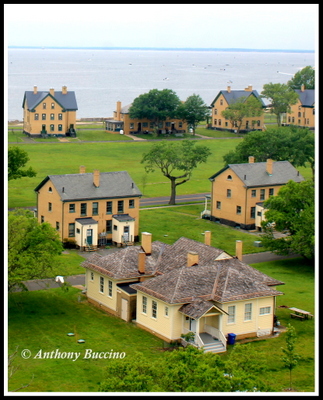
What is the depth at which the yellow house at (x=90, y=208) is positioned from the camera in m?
67.9

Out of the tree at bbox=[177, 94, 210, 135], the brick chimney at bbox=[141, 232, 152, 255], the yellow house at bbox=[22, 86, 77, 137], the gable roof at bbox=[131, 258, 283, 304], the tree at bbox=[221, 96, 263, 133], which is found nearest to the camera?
the gable roof at bbox=[131, 258, 283, 304]

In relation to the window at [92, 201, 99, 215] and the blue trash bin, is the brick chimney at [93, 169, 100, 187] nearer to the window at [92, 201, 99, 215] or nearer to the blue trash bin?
the window at [92, 201, 99, 215]

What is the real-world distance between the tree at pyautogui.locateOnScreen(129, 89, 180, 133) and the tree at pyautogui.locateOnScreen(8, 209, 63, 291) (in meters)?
93.8

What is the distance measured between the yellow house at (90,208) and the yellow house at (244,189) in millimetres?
11824

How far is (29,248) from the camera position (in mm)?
47781

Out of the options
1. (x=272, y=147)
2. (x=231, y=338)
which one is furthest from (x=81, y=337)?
(x=272, y=147)

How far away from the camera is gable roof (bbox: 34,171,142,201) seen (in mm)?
68562

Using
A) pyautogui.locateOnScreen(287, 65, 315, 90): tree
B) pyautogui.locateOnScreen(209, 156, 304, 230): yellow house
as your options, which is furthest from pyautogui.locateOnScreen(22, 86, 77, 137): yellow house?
pyautogui.locateOnScreen(287, 65, 315, 90): tree

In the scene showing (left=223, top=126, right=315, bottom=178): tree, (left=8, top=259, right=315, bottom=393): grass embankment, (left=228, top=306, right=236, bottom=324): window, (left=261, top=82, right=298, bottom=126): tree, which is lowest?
(left=8, top=259, right=315, bottom=393): grass embankment

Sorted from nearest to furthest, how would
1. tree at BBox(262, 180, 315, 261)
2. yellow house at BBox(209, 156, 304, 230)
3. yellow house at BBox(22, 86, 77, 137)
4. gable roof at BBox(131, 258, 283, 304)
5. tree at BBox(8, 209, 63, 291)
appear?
1. gable roof at BBox(131, 258, 283, 304)
2. tree at BBox(8, 209, 63, 291)
3. tree at BBox(262, 180, 315, 261)
4. yellow house at BBox(209, 156, 304, 230)
5. yellow house at BBox(22, 86, 77, 137)

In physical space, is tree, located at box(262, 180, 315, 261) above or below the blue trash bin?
above

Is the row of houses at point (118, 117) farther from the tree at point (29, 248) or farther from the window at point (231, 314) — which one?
the window at point (231, 314)

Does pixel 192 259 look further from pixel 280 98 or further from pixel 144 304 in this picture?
pixel 280 98

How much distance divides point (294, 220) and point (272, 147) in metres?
29.4
